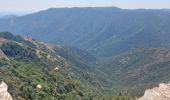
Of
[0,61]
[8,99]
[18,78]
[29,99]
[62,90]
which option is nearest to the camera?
[8,99]

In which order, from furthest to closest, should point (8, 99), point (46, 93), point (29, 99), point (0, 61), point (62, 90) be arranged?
point (0, 61) → point (62, 90) → point (46, 93) → point (29, 99) → point (8, 99)

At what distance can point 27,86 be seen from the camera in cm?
15425

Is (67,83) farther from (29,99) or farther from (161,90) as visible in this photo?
(161,90)

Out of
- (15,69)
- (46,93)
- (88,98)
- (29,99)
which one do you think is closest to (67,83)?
(88,98)

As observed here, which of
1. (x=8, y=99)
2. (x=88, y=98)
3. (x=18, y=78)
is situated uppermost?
(x=8, y=99)

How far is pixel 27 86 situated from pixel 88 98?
163ft

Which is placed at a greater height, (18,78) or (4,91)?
(4,91)

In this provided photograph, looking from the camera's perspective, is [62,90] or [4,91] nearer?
[4,91]

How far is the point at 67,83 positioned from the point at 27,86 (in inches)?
1720

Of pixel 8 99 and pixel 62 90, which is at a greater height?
pixel 8 99

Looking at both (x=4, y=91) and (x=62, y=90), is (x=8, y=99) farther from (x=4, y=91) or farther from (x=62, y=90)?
(x=62, y=90)

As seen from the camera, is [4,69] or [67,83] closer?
[4,69]

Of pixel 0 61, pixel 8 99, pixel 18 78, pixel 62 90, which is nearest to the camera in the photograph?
pixel 8 99

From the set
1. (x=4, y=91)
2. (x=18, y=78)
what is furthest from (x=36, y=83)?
(x=4, y=91)
